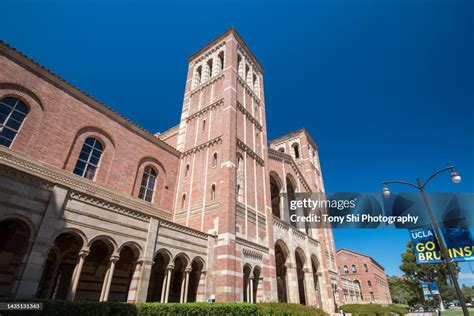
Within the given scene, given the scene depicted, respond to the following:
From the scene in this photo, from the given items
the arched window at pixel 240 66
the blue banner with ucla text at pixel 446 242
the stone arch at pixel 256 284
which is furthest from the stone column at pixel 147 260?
the arched window at pixel 240 66

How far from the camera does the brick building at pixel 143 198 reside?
30.0ft

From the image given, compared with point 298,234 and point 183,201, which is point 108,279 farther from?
point 298,234

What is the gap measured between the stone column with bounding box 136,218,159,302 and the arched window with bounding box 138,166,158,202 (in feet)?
19.6

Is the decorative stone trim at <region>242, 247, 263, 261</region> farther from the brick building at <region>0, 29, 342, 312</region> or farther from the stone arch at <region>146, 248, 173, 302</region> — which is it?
the stone arch at <region>146, 248, 173, 302</region>

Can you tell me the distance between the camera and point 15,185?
25.9 feet

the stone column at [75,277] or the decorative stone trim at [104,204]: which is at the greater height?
the decorative stone trim at [104,204]

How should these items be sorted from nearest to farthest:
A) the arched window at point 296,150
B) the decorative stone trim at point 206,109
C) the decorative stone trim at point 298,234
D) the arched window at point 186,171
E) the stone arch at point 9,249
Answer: the stone arch at point 9,249
the arched window at point 186,171
the decorative stone trim at point 206,109
the decorative stone trim at point 298,234
the arched window at point 296,150

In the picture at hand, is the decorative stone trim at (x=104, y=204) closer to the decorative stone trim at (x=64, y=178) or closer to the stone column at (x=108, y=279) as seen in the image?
the decorative stone trim at (x=64, y=178)

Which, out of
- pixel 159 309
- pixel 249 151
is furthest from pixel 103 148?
pixel 159 309

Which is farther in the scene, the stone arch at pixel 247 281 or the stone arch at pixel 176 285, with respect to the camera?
the stone arch at pixel 247 281

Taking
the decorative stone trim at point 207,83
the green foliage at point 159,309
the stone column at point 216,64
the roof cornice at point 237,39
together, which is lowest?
the green foliage at point 159,309

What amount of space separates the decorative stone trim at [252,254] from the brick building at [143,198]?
0.40 ft

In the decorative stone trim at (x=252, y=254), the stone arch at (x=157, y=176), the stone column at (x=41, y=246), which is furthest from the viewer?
the stone arch at (x=157, y=176)

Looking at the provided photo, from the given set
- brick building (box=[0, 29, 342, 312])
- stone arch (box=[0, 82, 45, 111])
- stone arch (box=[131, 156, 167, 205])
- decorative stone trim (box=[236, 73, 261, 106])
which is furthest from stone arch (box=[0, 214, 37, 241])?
decorative stone trim (box=[236, 73, 261, 106])
